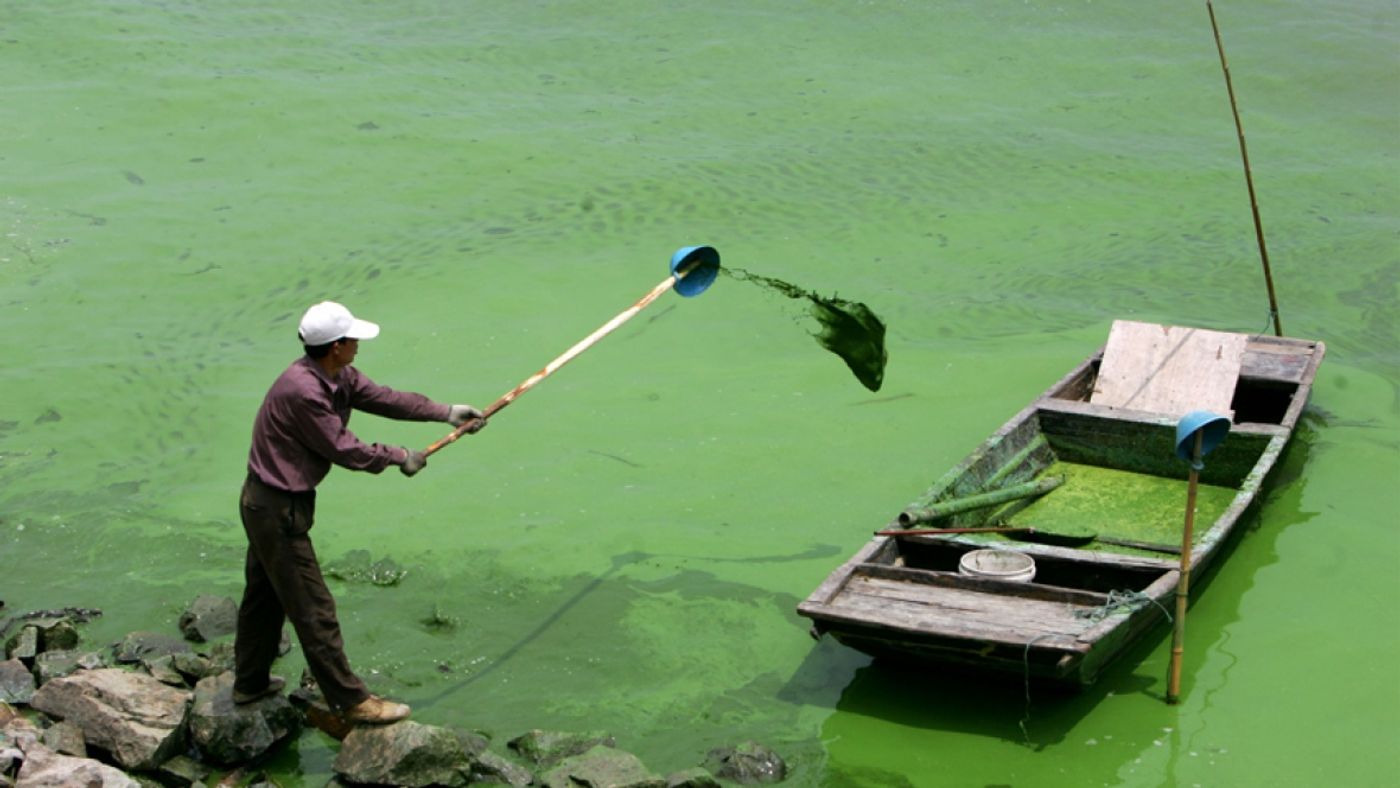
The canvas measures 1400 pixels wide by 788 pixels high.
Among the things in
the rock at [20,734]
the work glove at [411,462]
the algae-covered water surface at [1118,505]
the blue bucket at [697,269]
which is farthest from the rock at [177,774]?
the algae-covered water surface at [1118,505]

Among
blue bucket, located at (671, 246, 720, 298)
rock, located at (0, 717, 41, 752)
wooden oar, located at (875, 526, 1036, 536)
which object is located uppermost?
blue bucket, located at (671, 246, 720, 298)

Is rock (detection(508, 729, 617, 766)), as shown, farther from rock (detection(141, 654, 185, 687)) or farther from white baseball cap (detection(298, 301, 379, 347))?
white baseball cap (detection(298, 301, 379, 347))

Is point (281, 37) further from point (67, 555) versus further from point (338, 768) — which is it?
point (338, 768)

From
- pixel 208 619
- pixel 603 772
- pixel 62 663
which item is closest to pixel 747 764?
pixel 603 772

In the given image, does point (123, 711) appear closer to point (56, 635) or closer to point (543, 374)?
point (56, 635)

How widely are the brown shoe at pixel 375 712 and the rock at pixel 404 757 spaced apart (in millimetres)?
31

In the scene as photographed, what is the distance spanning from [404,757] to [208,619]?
1457 millimetres

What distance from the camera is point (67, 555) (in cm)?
Result: 661

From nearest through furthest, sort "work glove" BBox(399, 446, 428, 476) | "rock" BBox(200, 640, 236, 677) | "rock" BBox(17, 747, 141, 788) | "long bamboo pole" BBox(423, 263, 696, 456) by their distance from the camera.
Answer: "rock" BBox(17, 747, 141, 788)
"work glove" BBox(399, 446, 428, 476)
"long bamboo pole" BBox(423, 263, 696, 456)
"rock" BBox(200, 640, 236, 677)

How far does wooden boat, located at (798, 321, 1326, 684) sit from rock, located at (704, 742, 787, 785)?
1.52 feet

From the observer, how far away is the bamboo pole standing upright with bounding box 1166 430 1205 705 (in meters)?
5.22

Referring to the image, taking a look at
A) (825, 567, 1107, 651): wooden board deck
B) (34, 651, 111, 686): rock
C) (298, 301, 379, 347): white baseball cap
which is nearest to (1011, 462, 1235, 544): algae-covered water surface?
(825, 567, 1107, 651): wooden board deck

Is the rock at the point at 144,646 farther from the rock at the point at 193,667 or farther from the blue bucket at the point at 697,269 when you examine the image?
the blue bucket at the point at 697,269

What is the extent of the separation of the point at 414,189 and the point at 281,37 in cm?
276
